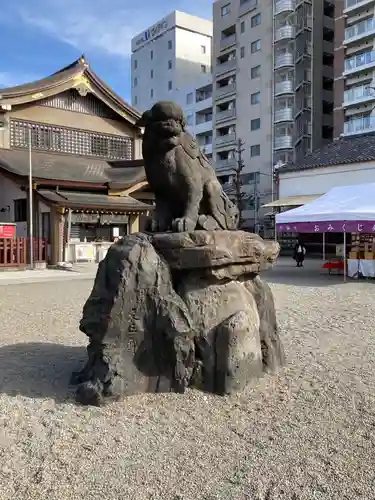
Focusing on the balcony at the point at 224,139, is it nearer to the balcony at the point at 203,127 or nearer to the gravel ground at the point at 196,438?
the balcony at the point at 203,127

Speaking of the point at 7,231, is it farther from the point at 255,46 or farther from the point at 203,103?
the point at 203,103

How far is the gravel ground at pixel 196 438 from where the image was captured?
2609mm

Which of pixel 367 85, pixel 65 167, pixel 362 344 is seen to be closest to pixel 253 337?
pixel 362 344

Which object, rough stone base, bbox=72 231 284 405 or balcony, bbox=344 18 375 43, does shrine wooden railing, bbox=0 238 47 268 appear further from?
balcony, bbox=344 18 375 43

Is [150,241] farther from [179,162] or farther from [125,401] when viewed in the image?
[125,401]

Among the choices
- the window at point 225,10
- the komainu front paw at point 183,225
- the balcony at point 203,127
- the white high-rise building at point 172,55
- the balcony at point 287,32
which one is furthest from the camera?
the white high-rise building at point 172,55

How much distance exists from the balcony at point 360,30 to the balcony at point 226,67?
1042cm

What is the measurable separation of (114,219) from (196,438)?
55.7ft

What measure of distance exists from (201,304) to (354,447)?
62.8 inches

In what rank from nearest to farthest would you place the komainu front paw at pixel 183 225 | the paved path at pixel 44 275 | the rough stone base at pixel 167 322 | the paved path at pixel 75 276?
1. the rough stone base at pixel 167 322
2. the komainu front paw at pixel 183 225
3. the paved path at pixel 75 276
4. the paved path at pixel 44 275

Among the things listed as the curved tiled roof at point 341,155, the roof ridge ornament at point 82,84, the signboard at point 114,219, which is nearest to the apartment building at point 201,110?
the curved tiled roof at point 341,155

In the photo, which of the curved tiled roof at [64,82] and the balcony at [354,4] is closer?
the curved tiled roof at [64,82]

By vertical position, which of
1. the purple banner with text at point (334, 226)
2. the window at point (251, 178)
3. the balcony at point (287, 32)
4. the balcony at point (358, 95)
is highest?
the balcony at point (287, 32)

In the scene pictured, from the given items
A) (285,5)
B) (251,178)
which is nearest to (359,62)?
(285,5)
